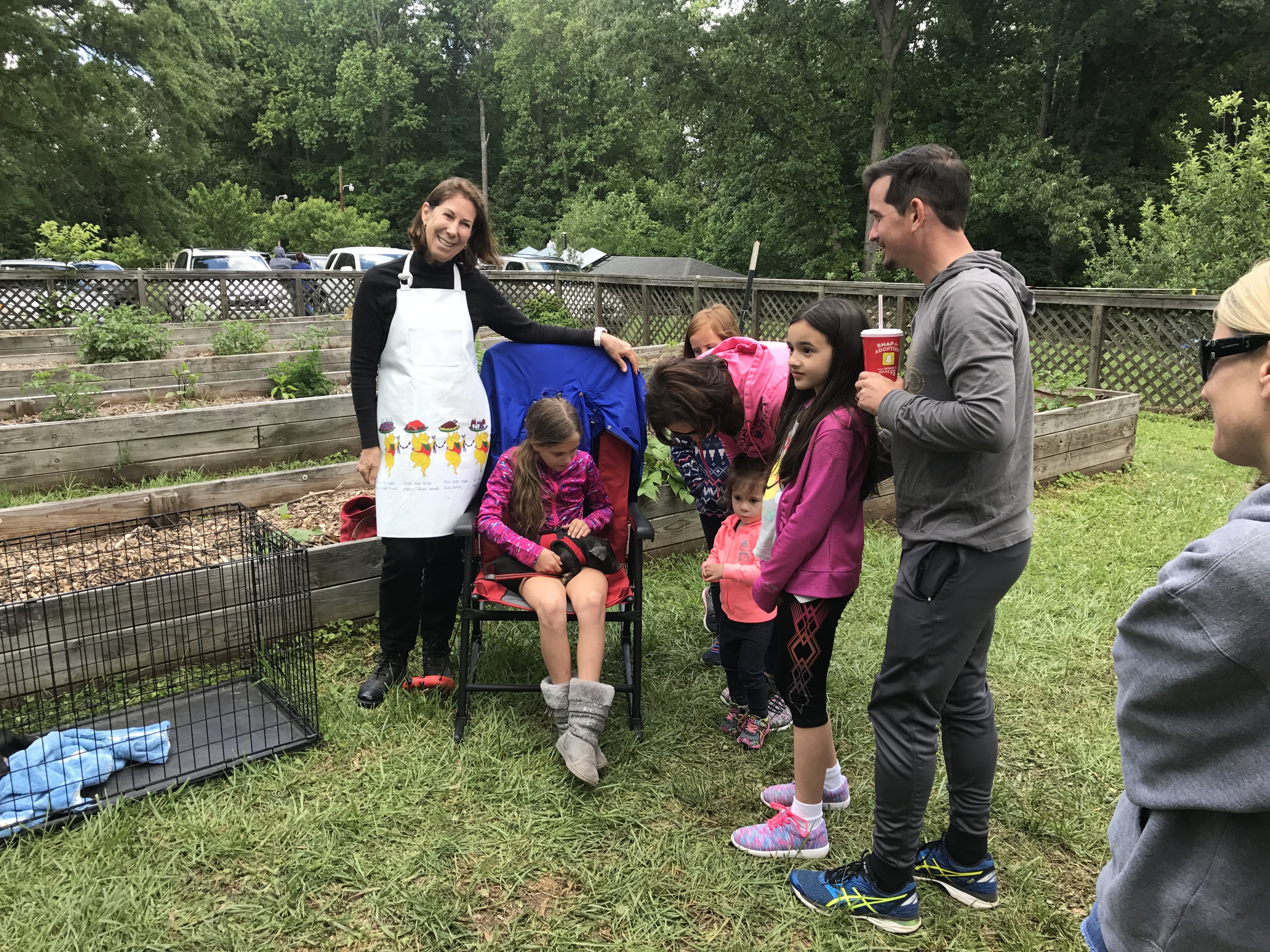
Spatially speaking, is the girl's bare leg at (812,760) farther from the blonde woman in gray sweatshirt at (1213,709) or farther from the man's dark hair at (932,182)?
the man's dark hair at (932,182)

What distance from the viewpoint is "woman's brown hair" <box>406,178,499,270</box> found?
3.12 m

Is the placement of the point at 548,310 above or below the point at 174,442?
above

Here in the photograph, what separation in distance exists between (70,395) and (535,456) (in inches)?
197

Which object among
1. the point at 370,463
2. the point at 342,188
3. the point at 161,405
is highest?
the point at 342,188

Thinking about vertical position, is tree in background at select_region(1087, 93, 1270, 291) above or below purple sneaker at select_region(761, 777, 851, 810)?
above

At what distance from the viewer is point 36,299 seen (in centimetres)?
1169

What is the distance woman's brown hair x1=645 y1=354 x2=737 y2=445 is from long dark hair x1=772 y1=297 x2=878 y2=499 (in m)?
0.65

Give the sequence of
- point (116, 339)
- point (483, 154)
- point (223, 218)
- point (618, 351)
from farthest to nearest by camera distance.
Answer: point (483, 154) → point (223, 218) → point (116, 339) → point (618, 351)

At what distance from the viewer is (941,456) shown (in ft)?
6.23

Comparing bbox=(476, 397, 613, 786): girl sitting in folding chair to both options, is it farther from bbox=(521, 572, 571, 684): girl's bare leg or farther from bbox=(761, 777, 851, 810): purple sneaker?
bbox=(761, 777, 851, 810): purple sneaker

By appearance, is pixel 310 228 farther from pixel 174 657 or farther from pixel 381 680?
pixel 381 680

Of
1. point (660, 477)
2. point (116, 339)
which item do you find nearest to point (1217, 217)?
point (660, 477)

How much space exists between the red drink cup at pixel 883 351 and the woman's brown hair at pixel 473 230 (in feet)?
5.23

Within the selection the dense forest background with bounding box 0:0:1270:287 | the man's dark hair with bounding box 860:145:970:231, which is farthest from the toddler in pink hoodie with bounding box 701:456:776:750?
the dense forest background with bounding box 0:0:1270:287
